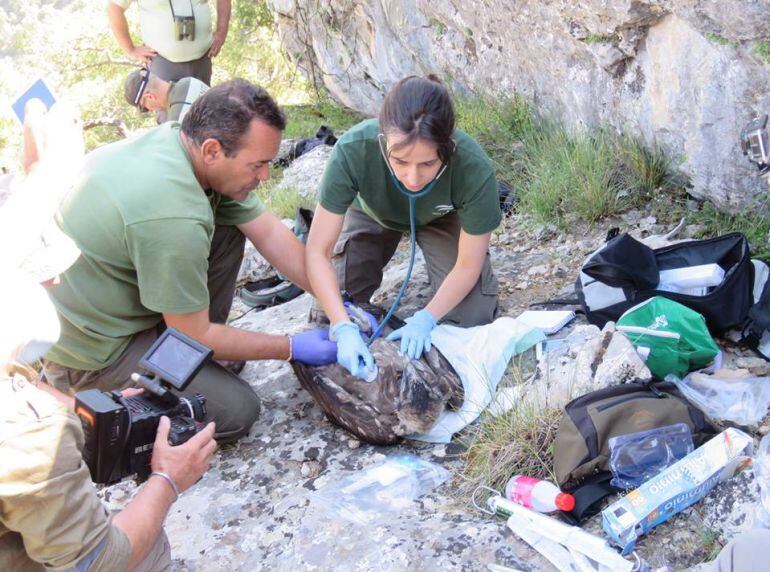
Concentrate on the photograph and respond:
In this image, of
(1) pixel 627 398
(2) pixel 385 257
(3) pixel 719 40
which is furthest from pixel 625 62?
(1) pixel 627 398

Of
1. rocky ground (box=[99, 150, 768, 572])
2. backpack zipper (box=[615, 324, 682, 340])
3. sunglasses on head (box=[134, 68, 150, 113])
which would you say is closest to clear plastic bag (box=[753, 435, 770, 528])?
rocky ground (box=[99, 150, 768, 572])

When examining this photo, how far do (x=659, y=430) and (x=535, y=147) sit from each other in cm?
273

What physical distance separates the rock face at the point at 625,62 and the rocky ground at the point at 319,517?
104 centimetres

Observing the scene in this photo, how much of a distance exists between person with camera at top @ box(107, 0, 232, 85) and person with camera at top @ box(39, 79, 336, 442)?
3036 mm

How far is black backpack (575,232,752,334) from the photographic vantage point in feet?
9.22

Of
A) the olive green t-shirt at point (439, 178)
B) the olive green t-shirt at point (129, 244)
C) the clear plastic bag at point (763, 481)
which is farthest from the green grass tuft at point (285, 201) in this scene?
the clear plastic bag at point (763, 481)

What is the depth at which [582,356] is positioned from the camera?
2.66 meters

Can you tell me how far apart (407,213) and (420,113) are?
0.73 meters

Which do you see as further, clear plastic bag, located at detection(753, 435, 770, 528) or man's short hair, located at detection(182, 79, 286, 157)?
man's short hair, located at detection(182, 79, 286, 157)

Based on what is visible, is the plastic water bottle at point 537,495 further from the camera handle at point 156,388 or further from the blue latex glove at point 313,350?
the camera handle at point 156,388

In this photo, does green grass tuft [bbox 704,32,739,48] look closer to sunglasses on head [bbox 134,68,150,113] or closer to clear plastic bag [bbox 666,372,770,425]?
clear plastic bag [bbox 666,372,770,425]

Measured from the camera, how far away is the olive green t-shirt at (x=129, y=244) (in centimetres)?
239

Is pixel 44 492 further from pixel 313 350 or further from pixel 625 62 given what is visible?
pixel 625 62

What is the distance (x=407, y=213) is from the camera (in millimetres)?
3303
